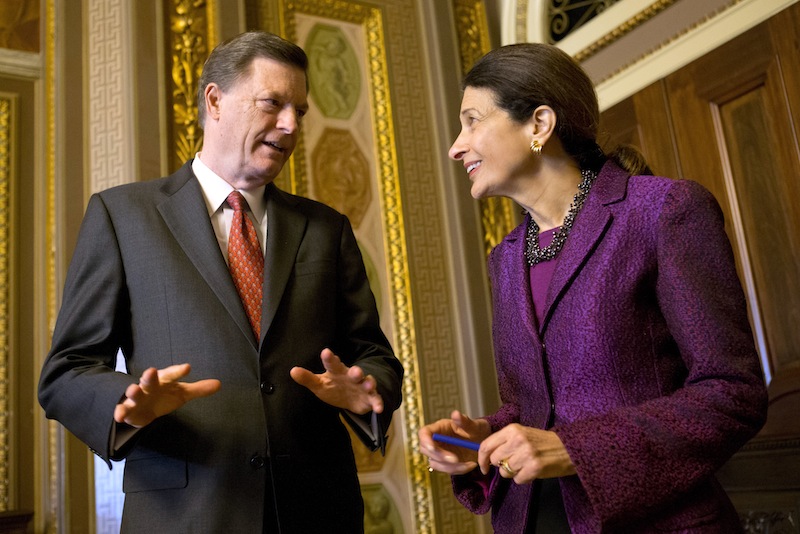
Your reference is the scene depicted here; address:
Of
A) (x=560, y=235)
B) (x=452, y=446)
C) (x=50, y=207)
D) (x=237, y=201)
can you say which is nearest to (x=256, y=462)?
(x=452, y=446)

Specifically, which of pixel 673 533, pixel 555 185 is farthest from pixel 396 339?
pixel 673 533

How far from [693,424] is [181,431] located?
36.0 inches

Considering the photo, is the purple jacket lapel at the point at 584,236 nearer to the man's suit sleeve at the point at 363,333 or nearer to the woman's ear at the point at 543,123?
the woman's ear at the point at 543,123

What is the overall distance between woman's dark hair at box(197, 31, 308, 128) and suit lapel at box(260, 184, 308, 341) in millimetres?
271

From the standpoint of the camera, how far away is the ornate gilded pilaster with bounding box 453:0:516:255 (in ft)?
12.6

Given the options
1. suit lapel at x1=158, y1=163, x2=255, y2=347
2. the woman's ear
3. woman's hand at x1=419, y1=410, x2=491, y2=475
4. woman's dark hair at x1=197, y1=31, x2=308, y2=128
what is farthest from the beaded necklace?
woman's dark hair at x1=197, y1=31, x2=308, y2=128

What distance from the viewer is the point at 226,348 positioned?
1.61 metres

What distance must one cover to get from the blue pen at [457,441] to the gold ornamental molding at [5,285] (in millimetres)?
3276

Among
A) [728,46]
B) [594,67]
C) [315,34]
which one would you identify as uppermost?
Answer: [315,34]

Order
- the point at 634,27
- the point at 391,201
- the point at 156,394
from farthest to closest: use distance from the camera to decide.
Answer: the point at 391,201, the point at 634,27, the point at 156,394

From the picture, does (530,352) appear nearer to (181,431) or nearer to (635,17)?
(181,431)

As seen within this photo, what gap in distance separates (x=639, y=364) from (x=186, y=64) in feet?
8.18

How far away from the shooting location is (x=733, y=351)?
4.25ft

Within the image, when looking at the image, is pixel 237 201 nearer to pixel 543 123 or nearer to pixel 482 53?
pixel 543 123
